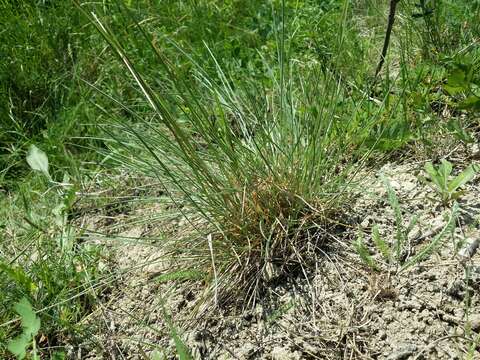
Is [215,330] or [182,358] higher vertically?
[182,358]

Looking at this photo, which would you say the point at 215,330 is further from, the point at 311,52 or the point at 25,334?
the point at 311,52

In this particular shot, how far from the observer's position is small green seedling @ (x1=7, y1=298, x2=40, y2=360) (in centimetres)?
166

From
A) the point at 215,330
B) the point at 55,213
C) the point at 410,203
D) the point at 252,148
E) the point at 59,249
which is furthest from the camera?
the point at 55,213

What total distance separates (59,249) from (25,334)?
0.48 meters

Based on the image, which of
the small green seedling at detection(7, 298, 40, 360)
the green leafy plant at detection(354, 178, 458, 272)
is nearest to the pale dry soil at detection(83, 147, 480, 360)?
the green leafy plant at detection(354, 178, 458, 272)

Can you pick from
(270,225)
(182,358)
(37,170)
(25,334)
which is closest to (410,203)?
(270,225)

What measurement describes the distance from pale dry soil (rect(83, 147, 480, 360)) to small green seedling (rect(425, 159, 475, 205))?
30 mm

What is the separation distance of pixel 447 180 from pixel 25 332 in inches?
50.0

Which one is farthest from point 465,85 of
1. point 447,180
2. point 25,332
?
point 25,332

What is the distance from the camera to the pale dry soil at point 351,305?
1.50 metres

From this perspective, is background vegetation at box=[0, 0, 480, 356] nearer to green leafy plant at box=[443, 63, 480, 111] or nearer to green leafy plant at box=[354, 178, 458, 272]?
green leafy plant at box=[443, 63, 480, 111]

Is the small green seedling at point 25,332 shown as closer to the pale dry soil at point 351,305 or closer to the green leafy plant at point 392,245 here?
the pale dry soil at point 351,305

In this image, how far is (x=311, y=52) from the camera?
2.84 meters

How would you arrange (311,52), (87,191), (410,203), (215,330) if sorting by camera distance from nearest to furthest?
(215,330), (410,203), (87,191), (311,52)
